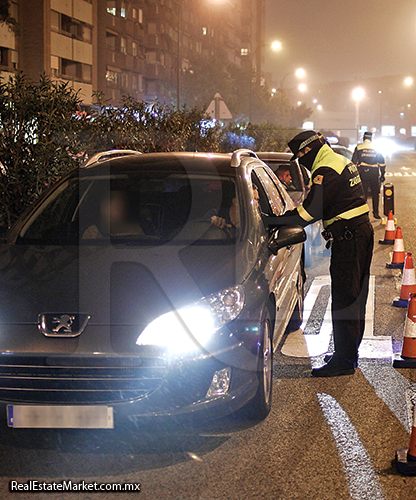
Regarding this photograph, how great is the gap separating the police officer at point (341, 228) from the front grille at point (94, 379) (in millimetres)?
2184

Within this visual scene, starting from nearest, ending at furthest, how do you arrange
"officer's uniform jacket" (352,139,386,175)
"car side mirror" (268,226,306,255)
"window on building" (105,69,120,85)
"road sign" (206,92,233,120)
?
"car side mirror" (268,226,306,255) → "officer's uniform jacket" (352,139,386,175) → "road sign" (206,92,233,120) → "window on building" (105,69,120,85)

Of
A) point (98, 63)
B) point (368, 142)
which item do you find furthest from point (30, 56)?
point (368, 142)

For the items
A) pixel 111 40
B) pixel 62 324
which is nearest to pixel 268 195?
pixel 62 324

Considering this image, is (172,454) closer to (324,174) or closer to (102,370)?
(102,370)

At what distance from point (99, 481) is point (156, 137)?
11196mm

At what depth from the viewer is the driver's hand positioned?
17.0 feet

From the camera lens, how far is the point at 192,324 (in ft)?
13.2

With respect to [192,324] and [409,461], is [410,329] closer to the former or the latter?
[409,461]

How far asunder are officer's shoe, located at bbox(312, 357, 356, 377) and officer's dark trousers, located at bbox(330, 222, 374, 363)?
1.5 inches

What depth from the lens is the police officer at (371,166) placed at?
17.1 m

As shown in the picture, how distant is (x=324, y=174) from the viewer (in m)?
5.74

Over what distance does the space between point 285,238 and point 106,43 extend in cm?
5788

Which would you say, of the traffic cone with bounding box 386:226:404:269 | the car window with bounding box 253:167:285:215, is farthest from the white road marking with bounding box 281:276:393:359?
the traffic cone with bounding box 386:226:404:269

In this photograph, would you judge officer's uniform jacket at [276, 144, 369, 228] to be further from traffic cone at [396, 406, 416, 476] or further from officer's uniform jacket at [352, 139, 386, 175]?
officer's uniform jacket at [352, 139, 386, 175]
